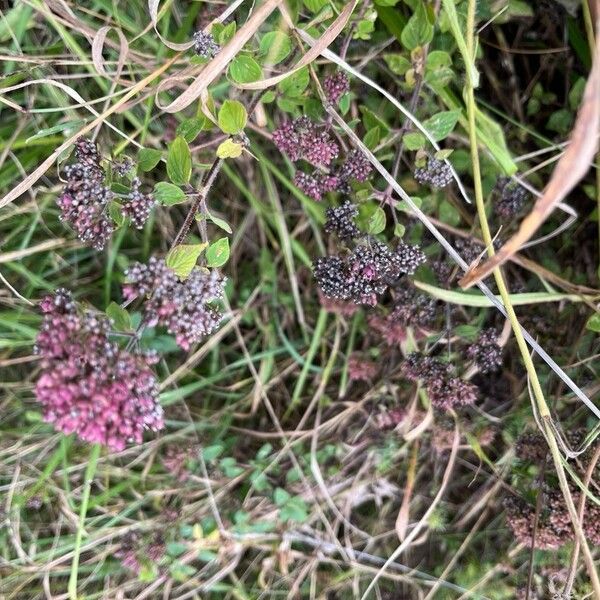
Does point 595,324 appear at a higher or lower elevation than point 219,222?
lower

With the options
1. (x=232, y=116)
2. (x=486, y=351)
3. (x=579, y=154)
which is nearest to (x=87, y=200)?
(x=232, y=116)

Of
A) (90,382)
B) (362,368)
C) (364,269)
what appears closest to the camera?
(90,382)

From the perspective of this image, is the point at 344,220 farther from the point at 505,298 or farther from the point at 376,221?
the point at 505,298

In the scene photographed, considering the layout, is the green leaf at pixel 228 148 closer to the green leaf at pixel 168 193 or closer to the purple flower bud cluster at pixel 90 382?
the green leaf at pixel 168 193

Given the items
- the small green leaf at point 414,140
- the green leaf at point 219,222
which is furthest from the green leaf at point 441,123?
the green leaf at point 219,222

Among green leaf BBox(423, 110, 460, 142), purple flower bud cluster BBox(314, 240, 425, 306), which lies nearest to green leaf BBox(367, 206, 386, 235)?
purple flower bud cluster BBox(314, 240, 425, 306)

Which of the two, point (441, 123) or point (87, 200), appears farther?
point (441, 123)

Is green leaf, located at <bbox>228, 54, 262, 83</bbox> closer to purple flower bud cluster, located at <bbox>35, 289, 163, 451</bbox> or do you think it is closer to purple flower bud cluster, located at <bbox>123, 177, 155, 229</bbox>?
purple flower bud cluster, located at <bbox>123, 177, 155, 229</bbox>
